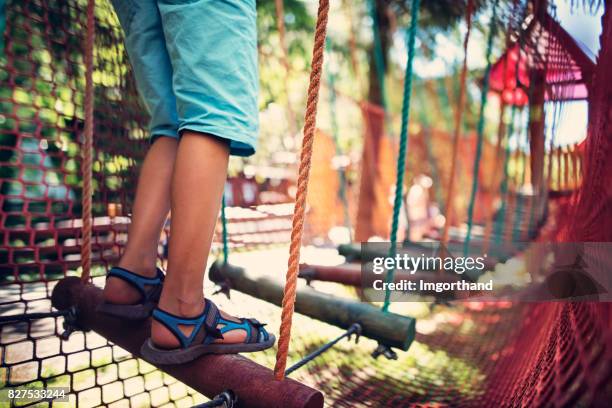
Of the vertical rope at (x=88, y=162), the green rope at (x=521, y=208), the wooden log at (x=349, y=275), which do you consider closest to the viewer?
the vertical rope at (x=88, y=162)

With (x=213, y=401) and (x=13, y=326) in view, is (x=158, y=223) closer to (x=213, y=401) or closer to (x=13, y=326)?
(x=213, y=401)

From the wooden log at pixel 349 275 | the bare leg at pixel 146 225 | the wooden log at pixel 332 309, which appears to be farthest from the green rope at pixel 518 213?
the bare leg at pixel 146 225

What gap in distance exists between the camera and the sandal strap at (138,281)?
87cm

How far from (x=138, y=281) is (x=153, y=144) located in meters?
0.34

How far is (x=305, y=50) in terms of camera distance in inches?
240

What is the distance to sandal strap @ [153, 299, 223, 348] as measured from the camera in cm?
73

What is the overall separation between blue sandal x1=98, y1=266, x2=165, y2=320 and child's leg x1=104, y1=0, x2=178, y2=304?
0.01 m

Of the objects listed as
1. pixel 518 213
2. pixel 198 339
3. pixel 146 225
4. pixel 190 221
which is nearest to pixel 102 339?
pixel 146 225

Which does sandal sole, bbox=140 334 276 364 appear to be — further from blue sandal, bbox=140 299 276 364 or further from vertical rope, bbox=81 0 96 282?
vertical rope, bbox=81 0 96 282

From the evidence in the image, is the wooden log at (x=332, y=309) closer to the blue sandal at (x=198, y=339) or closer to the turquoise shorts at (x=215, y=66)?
the blue sandal at (x=198, y=339)

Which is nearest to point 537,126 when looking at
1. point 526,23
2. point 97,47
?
point 526,23

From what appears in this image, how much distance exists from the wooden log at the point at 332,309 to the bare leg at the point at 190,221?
57 centimetres

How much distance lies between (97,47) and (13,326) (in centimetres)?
138

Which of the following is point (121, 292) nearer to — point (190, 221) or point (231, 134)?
point (190, 221)
